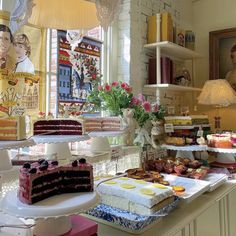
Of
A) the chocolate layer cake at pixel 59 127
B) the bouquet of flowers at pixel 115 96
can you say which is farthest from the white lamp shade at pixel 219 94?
the chocolate layer cake at pixel 59 127

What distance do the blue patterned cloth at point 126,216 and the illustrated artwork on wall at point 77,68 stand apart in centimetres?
75

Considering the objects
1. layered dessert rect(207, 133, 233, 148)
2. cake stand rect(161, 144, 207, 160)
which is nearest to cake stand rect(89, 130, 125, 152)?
cake stand rect(161, 144, 207, 160)

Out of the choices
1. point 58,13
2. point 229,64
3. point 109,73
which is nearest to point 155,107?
point 109,73

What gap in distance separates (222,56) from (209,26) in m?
0.33

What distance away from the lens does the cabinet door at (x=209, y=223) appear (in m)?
1.25

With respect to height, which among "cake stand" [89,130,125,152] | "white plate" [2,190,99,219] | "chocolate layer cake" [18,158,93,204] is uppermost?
"cake stand" [89,130,125,152]

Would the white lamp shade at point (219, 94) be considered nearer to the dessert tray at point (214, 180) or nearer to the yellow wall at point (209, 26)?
the yellow wall at point (209, 26)

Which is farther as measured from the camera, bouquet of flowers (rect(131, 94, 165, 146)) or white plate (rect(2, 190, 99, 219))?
bouquet of flowers (rect(131, 94, 165, 146))

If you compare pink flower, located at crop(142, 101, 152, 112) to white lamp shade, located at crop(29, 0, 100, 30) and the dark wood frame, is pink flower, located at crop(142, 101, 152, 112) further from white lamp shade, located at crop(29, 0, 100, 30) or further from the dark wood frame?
the dark wood frame

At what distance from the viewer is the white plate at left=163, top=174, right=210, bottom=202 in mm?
1215

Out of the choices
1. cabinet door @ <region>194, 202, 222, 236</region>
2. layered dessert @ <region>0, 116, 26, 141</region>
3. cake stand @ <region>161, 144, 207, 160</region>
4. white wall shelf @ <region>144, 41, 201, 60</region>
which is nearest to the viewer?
layered dessert @ <region>0, 116, 26, 141</region>

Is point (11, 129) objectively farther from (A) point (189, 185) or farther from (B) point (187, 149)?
(B) point (187, 149)

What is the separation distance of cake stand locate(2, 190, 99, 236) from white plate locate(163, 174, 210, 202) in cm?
52

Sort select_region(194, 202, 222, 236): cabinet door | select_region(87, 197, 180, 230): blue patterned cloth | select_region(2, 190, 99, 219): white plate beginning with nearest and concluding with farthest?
select_region(2, 190, 99, 219): white plate < select_region(87, 197, 180, 230): blue patterned cloth < select_region(194, 202, 222, 236): cabinet door
